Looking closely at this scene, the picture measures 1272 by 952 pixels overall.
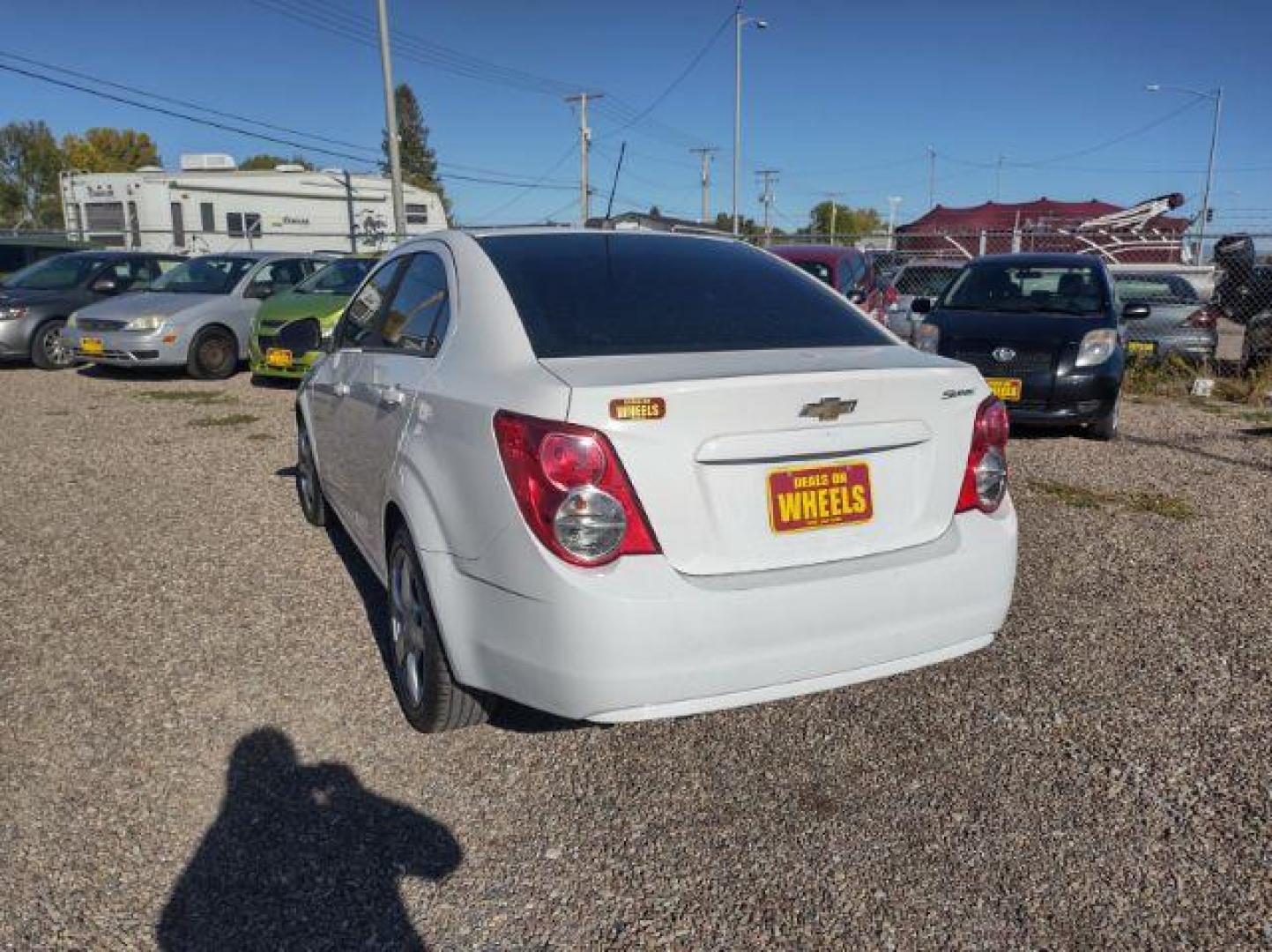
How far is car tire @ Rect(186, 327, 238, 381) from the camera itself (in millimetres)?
11477

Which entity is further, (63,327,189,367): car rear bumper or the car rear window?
(63,327,189,367): car rear bumper

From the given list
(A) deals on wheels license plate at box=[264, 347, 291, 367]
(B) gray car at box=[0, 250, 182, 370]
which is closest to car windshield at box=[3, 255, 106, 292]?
(B) gray car at box=[0, 250, 182, 370]

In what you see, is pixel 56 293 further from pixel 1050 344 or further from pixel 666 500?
pixel 666 500

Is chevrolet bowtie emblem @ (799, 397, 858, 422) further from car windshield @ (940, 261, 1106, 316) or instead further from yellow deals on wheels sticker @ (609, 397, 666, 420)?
car windshield @ (940, 261, 1106, 316)

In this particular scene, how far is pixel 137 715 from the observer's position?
3.19 m

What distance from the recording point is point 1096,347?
7469 mm

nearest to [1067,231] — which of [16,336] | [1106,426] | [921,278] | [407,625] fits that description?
[921,278]

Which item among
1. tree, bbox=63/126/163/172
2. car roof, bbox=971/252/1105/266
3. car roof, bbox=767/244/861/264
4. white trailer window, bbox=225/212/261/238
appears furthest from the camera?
tree, bbox=63/126/163/172

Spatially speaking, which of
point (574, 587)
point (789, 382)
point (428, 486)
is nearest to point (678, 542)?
point (574, 587)

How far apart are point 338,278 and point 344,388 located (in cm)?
809

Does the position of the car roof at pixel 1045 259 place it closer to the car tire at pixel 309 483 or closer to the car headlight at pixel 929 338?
the car headlight at pixel 929 338

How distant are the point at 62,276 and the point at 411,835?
43.3 ft

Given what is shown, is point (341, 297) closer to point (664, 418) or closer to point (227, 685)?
point (227, 685)

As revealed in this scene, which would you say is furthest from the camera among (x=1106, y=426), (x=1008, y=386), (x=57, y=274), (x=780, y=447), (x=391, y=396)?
(x=57, y=274)
